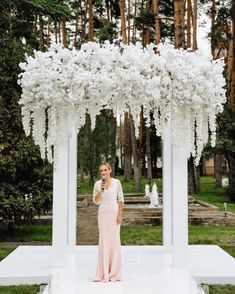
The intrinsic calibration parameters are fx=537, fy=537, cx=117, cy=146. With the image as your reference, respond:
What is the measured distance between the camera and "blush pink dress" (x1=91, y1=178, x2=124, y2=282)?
6.85 m

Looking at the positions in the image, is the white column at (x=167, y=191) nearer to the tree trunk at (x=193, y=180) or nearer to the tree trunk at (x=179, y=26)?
the tree trunk at (x=179, y=26)

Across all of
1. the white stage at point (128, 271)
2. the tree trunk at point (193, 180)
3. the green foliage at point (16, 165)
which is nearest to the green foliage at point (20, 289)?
the white stage at point (128, 271)

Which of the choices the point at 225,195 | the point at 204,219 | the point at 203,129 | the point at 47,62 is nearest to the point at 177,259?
the point at 203,129

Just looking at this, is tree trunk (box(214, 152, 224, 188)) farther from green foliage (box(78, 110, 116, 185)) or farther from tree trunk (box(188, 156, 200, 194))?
green foliage (box(78, 110, 116, 185))

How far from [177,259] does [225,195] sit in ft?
49.9

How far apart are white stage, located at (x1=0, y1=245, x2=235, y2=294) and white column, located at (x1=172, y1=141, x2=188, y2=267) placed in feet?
0.69

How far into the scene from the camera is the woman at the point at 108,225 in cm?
685

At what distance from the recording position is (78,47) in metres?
23.3

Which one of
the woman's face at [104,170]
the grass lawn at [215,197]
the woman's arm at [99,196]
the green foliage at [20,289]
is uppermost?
the woman's face at [104,170]

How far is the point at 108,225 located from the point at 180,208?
1.22 metres

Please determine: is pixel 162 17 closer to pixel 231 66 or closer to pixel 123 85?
pixel 231 66

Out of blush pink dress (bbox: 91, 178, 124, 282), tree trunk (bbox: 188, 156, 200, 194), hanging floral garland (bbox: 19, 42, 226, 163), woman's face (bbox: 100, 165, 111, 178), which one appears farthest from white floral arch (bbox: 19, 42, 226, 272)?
tree trunk (bbox: 188, 156, 200, 194)

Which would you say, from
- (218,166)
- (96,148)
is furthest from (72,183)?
(218,166)

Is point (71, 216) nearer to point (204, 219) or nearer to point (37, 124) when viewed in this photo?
point (37, 124)
